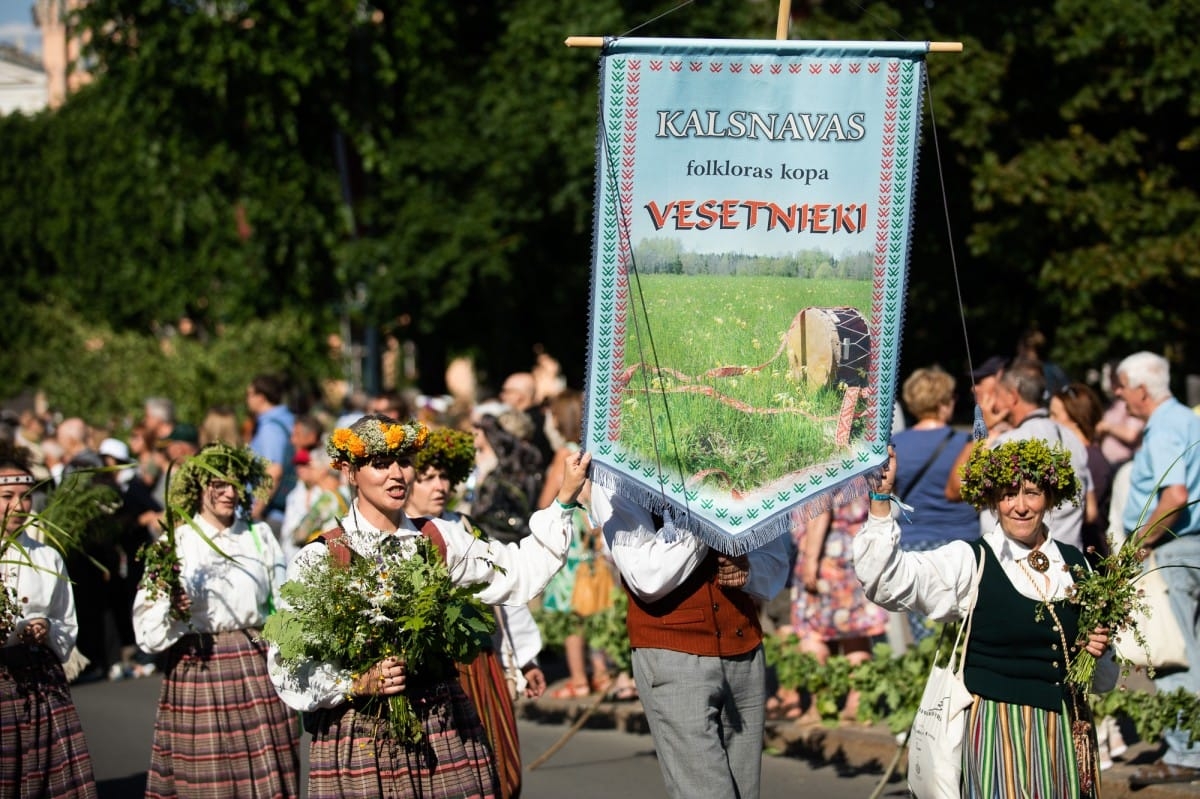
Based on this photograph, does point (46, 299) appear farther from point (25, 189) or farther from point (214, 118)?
point (214, 118)

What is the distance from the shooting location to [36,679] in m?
6.74

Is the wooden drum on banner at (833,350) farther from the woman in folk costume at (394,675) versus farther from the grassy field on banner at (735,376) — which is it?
the woman in folk costume at (394,675)

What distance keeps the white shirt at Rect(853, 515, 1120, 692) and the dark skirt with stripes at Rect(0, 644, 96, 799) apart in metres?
3.35

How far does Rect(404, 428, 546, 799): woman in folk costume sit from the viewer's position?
639 centimetres

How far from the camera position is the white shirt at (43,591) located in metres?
6.64

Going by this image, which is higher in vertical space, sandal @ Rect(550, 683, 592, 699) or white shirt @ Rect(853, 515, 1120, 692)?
white shirt @ Rect(853, 515, 1120, 692)

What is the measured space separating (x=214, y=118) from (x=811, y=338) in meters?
22.2

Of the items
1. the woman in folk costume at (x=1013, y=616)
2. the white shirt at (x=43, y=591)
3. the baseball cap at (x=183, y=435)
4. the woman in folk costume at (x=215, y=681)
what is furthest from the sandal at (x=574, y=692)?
the woman in folk costume at (x=1013, y=616)

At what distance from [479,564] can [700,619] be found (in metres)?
0.79

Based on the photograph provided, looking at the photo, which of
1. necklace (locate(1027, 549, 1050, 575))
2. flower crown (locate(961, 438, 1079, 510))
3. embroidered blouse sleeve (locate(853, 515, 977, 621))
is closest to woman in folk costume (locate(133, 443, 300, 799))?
embroidered blouse sleeve (locate(853, 515, 977, 621))

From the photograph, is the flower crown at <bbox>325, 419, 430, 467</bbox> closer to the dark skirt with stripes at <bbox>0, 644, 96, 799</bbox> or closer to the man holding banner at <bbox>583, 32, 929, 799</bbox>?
the man holding banner at <bbox>583, 32, 929, 799</bbox>

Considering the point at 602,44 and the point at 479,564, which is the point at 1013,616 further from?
the point at 602,44

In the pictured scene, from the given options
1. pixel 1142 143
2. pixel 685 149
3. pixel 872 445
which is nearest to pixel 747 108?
pixel 685 149

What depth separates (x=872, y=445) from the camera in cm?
557
